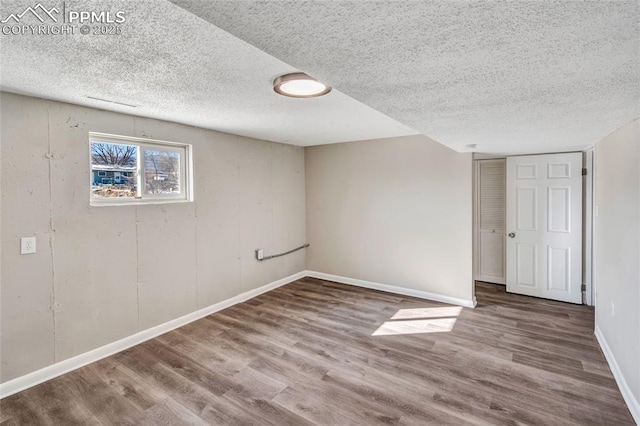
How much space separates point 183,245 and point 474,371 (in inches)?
128

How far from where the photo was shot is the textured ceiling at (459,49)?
0.88 m

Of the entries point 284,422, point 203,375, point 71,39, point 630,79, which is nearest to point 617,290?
point 630,79

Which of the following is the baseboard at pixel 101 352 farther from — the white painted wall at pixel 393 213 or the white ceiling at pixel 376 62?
the white ceiling at pixel 376 62

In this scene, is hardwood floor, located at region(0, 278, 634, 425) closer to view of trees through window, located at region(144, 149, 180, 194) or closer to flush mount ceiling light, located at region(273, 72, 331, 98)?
view of trees through window, located at region(144, 149, 180, 194)

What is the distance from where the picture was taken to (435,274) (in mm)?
4379

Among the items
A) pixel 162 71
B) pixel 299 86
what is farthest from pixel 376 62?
pixel 162 71

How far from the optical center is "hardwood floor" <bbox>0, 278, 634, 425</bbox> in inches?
84.8

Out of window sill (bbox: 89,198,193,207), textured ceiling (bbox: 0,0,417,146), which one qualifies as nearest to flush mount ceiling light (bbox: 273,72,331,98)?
textured ceiling (bbox: 0,0,417,146)

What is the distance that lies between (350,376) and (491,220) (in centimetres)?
384

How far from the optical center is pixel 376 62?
4.10 feet

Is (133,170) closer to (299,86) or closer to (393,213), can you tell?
(299,86)

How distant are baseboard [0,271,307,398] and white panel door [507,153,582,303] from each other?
4.03m

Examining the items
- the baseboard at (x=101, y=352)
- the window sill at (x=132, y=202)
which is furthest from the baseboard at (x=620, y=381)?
the window sill at (x=132, y=202)

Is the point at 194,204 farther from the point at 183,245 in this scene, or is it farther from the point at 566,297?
the point at 566,297
